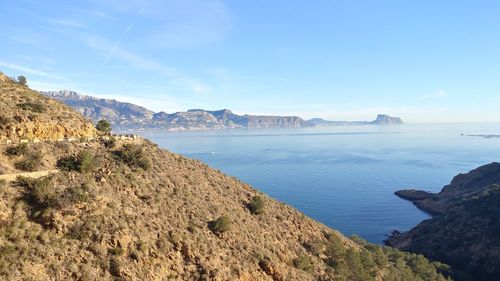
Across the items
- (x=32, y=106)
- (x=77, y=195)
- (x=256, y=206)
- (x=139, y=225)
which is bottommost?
(x=256, y=206)

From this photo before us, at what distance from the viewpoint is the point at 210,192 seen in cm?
3619

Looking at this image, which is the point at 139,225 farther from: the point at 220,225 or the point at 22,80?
the point at 22,80

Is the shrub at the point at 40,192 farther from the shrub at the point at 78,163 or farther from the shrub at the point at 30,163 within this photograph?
the shrub at the point at 78,163

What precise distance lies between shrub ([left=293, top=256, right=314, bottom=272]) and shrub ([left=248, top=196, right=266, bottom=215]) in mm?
6681

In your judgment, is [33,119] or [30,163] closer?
[30,163]

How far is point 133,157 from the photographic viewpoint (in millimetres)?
31031

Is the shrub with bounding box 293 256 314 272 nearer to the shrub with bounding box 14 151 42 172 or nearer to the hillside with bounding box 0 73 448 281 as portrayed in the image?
the hillside with bounding box 0 73 448 281

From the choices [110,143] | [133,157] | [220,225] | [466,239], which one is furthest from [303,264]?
[466,239]

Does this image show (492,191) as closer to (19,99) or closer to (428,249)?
(428,249)

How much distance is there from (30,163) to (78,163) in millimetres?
3050

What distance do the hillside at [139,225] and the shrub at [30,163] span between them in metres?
0.07

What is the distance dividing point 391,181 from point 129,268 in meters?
155

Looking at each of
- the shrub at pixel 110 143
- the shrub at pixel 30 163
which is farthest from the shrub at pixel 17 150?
the shrub at pixel 110 143

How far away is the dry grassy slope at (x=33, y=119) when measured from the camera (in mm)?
27016
